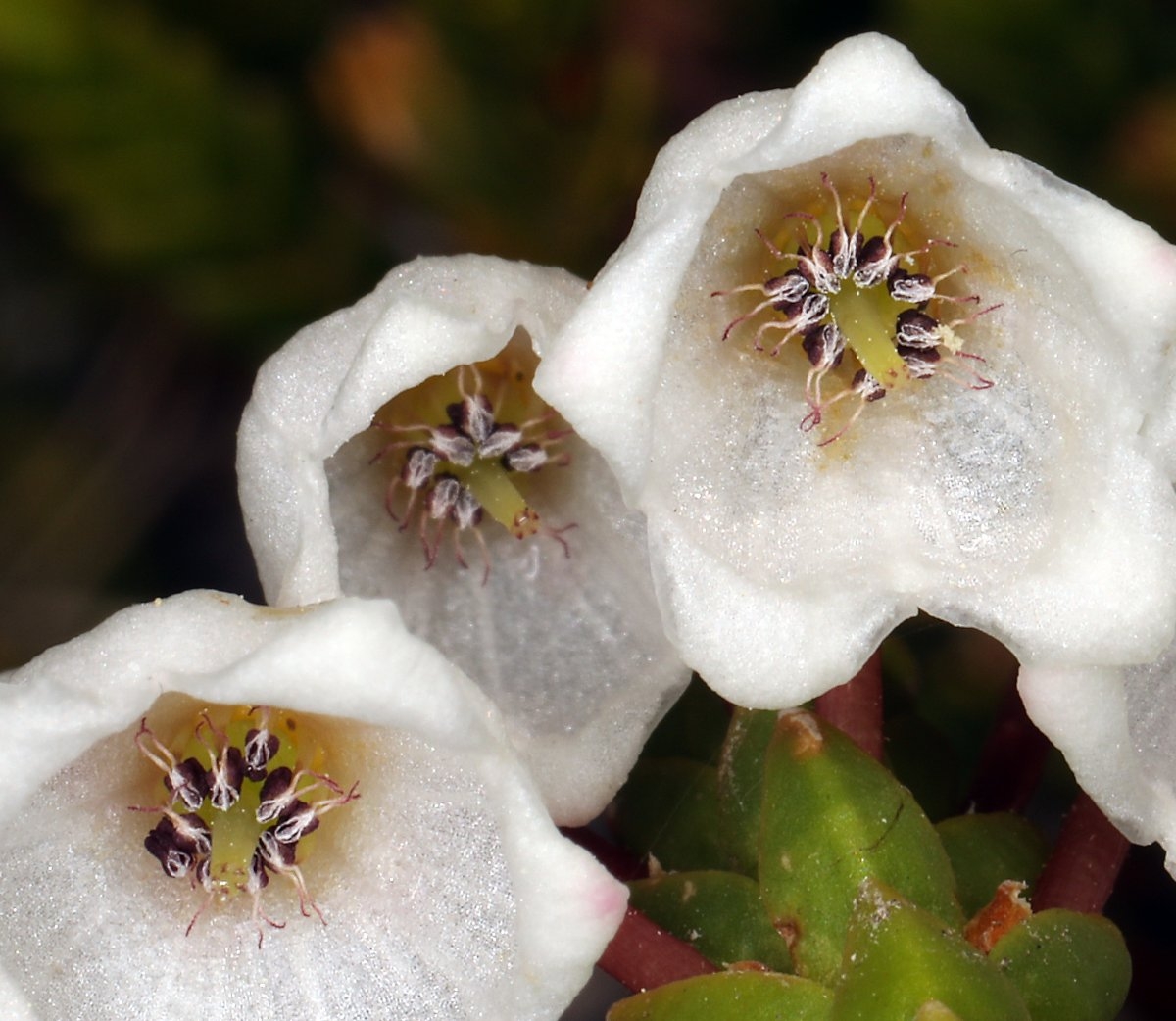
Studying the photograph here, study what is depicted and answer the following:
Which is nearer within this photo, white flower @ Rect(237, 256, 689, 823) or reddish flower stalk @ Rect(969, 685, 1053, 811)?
white flower @ Rect(237, 256, 689, 823)

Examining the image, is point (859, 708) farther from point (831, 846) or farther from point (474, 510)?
point (474, 510)

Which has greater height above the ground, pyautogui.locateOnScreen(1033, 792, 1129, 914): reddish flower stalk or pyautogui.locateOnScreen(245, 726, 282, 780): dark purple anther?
pyautogui.locateOnScreen(245, 726, 282, 780): dark purple anther

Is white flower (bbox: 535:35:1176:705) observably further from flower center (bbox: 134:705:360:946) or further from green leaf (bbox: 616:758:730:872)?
flower center (bbox: 134:705:360:946)

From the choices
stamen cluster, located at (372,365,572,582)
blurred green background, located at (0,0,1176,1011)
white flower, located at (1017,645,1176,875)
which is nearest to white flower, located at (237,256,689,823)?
stamen cluster, located at (372,365,572,582)

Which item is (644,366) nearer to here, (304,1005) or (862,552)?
(862,552)

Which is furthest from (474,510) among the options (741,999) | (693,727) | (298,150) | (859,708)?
(298,150)

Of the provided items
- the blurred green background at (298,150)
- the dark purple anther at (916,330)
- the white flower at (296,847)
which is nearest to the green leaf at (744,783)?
the white flower at (296,847)

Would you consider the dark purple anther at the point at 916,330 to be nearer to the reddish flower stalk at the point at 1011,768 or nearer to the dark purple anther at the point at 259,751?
the reddish flower stalk at the point at 1011,768
